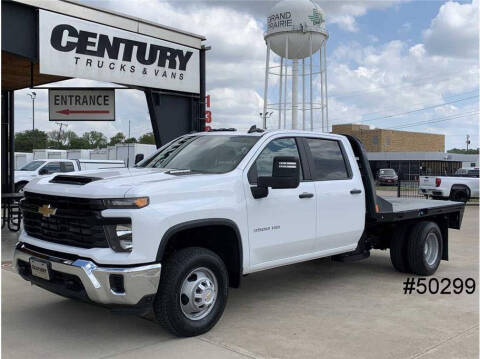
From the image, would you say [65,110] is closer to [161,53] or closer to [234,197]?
[161,53]

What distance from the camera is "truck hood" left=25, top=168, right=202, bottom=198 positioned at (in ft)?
14.2

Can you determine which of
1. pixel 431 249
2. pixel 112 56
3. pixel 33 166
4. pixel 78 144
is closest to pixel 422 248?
pixel 431 249

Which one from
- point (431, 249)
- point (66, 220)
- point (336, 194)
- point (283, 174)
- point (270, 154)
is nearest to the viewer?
point (66, 220)

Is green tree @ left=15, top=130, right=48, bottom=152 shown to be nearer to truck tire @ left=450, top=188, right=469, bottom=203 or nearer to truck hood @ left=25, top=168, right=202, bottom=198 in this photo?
truck tire @ left=450, top=188, right=469, bottom=203

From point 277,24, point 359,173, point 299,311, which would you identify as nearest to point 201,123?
point 359,173

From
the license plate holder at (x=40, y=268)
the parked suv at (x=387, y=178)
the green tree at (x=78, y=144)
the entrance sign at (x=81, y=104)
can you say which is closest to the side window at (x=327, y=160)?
the license plate holder at (x=40, y=268)

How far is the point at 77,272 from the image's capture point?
4254mm

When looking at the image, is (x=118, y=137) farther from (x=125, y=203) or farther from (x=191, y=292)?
(x=125, y=203)

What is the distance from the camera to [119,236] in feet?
14.0

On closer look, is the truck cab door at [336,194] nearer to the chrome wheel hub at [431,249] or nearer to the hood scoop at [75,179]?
the chrome wheel hub at [431,249]

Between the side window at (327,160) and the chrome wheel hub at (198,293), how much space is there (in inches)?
73.9

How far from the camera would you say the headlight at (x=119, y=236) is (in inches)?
168

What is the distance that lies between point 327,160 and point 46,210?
330 centimetres

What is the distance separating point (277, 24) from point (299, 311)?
102 feet
